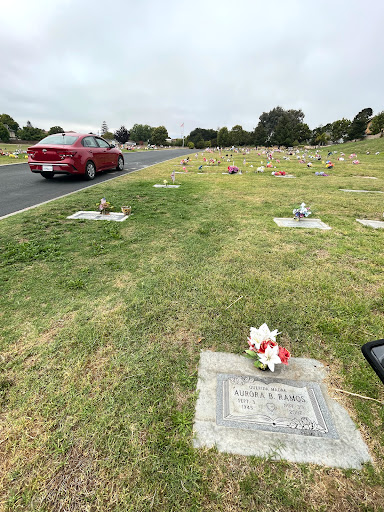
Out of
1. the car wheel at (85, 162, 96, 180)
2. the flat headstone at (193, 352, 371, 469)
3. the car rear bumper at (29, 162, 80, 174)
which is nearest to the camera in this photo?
the flat headstone at (193, 352, 371, 469)

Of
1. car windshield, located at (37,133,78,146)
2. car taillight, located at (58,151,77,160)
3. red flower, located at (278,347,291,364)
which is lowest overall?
red flower, located at (278,347,291,364)

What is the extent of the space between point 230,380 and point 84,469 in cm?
93

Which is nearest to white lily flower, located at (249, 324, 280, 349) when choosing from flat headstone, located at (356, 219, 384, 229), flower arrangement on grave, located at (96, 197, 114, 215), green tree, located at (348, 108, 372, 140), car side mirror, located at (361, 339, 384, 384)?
car side mirror, located at (361, 339, 384, 384)

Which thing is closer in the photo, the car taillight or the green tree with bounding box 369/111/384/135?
the car taillight

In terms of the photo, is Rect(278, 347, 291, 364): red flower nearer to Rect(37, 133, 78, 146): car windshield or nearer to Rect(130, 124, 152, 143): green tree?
Rect(37, 133, 78, 146): car windshield

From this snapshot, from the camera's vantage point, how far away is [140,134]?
78.6 metres

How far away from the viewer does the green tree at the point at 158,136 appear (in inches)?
2938

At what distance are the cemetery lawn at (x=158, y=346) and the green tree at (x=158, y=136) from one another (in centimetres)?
7834

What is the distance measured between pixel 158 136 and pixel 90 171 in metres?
73.8

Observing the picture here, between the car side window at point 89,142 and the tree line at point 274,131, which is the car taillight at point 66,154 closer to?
the car side window at point 89,142

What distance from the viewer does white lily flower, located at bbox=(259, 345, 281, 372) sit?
170 centimetres

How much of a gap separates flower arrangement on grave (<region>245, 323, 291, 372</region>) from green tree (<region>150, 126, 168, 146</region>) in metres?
81.2

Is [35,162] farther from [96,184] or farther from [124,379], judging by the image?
[124,379]

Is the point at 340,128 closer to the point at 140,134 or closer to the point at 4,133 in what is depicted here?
the point at 140,134
